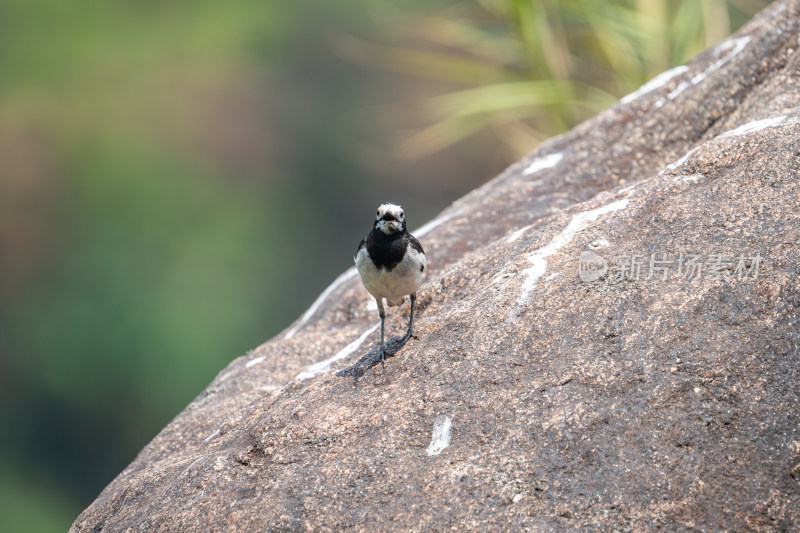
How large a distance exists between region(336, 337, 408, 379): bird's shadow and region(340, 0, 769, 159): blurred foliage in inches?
218

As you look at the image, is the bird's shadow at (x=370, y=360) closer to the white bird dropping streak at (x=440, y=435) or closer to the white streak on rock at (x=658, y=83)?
the white bird dropping streak at (x=440, y=435)

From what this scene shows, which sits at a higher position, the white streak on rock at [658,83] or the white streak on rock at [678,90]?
the white streak on rock at [658,83]

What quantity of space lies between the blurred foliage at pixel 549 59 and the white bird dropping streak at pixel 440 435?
6279 mm

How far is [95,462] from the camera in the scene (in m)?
12.8

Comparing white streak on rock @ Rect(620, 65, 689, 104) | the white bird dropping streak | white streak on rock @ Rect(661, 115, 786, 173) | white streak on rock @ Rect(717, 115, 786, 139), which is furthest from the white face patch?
white streak on rock @ Rect(620, 65, 689, 104)

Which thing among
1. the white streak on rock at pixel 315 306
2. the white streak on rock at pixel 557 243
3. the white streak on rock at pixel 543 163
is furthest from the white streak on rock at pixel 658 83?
the white streak on rock at pixel 315 306

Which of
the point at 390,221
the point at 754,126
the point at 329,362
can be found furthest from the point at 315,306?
the point at 754,126

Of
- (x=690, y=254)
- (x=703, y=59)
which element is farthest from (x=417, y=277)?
(x=703, y=59)

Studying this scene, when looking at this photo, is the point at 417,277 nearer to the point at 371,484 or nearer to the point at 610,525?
the point at 371,484

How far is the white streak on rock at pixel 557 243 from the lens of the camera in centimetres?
397

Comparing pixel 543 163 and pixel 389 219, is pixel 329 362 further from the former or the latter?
pixel 543 163

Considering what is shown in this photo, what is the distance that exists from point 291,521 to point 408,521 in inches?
21.1

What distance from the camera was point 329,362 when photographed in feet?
15.6

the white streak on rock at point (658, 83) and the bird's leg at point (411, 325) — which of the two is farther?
the white streak on rock at point (658, 83)
